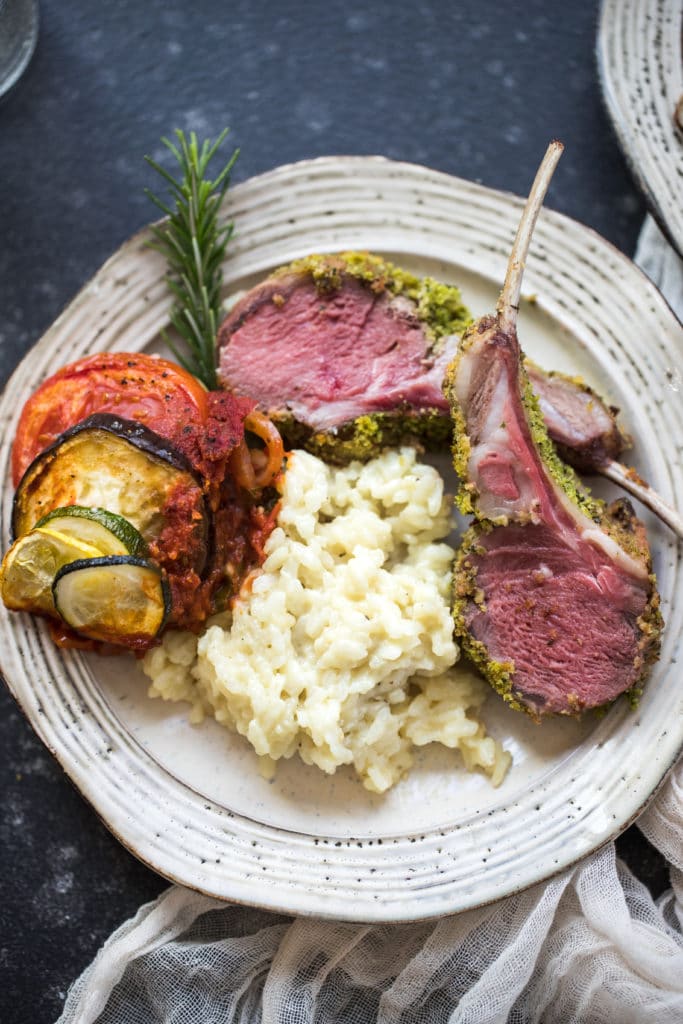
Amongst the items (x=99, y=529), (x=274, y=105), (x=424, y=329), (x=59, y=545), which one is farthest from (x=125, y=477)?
(x=274, y=105)

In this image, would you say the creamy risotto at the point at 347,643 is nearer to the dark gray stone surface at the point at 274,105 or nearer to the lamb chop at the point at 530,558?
the lamb chop at the point at 530,558

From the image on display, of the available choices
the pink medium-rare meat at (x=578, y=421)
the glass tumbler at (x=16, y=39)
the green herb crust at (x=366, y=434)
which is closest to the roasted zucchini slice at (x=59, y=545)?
the green herb crust at (x=366, y=434)

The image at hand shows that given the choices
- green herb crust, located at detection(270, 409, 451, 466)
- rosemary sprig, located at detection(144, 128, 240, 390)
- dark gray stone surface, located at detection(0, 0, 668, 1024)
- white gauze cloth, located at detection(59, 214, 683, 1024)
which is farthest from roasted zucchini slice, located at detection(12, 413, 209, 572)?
white gauze cloth, located at detection(59, 214, 683, 1024)

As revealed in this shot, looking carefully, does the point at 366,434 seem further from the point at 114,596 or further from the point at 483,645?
the point at 114,596

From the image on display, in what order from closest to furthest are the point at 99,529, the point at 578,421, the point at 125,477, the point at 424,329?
the point at 99,529, the point at 125,477, the point at 578,421, the point at 424,329

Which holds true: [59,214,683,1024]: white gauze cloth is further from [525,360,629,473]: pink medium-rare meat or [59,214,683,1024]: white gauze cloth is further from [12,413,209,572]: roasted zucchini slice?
[12,413,209,572]: roasted zucchini slice

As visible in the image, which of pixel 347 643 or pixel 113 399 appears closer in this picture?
pixel 347 643

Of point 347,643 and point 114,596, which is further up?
point 114,596
